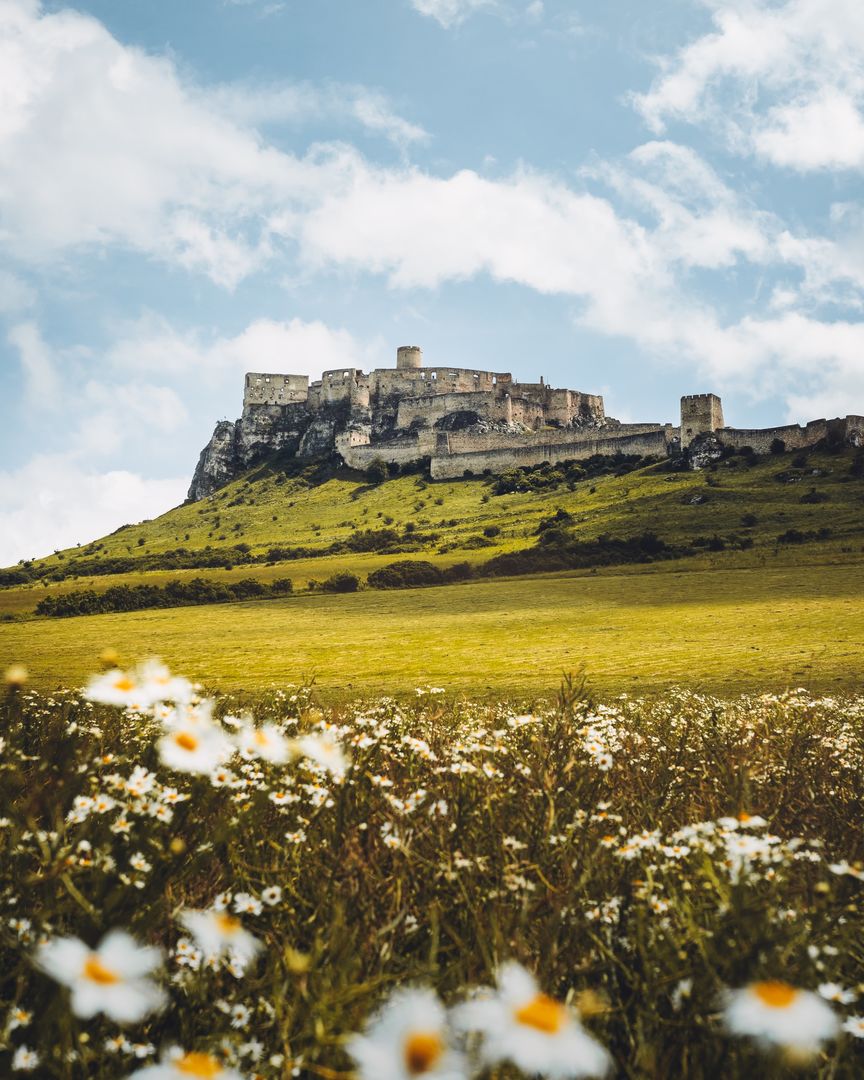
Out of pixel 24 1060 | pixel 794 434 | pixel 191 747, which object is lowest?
pixel 24 1060

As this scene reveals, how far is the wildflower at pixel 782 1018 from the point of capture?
1.46 meters

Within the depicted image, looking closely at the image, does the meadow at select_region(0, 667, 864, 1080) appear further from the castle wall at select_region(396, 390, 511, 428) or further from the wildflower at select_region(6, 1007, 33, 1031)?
the castle wall at select_region(396, 390, 511, 428)

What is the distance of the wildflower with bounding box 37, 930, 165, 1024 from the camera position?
1589mm

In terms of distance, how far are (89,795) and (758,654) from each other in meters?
21.0

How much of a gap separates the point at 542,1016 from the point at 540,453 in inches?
4169

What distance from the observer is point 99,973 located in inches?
67.5

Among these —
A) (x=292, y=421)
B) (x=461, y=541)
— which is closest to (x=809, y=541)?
(x=461, y=541)

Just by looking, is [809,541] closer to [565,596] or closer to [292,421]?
[565,596]

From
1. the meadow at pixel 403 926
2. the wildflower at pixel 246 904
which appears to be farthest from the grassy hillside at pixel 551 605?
the wildflower at pixel 246 904

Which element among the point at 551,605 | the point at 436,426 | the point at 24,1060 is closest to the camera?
the point at 24,1060

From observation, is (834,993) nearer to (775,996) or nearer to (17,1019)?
(775,996)

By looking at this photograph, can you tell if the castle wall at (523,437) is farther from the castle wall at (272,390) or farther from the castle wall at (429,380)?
the castle wall at (272,390)

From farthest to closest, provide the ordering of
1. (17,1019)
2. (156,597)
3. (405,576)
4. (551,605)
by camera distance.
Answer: (405,576) < (156,597) < (551,605) < (17,1019)

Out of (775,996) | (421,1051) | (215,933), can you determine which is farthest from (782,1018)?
(215,933)
